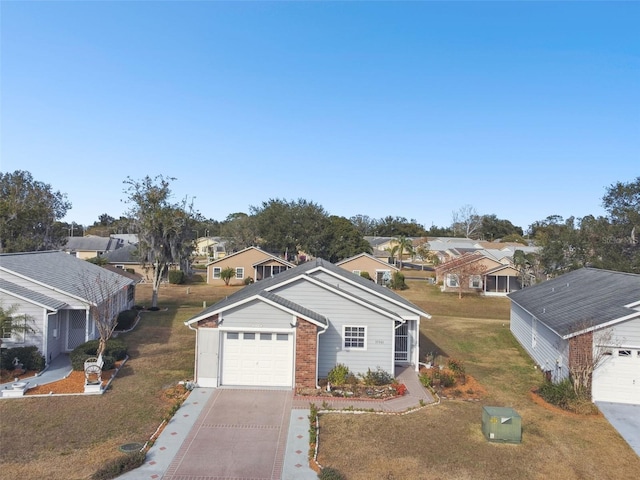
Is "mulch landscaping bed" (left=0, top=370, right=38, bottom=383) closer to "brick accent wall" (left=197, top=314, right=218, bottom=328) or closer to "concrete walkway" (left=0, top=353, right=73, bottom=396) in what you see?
"concrete walkway" (left=0, top=353, right=73, bottom=396)

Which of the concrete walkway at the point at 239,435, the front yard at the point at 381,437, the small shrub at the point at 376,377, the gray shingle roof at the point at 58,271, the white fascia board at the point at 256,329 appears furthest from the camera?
the gray shingle roof at the point at 58,271

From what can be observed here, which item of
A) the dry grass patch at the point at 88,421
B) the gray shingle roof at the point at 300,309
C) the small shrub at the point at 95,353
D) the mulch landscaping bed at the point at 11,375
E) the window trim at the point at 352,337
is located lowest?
the dry grass patch at the point at 88,421

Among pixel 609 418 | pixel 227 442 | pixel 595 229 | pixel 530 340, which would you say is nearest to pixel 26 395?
pixel 227 442

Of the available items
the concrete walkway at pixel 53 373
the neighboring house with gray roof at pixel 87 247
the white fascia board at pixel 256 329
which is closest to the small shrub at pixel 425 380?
the white fascia board at pixel 256 329

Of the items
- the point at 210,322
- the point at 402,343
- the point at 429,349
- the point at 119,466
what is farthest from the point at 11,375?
the point at 429,349

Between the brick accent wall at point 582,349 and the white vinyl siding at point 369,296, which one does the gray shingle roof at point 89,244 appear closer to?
the white vinyl siding at point 369,296

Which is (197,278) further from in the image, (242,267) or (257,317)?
(257,317)
